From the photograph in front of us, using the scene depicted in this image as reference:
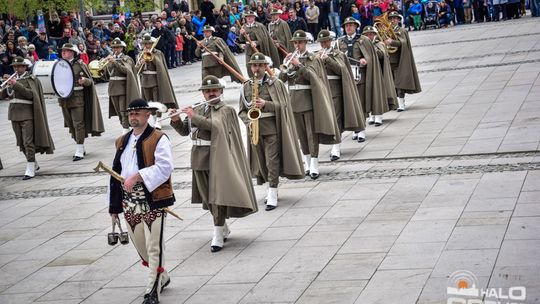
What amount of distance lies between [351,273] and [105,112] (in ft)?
53.5

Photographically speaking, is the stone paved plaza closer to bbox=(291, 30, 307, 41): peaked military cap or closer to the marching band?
the marching band

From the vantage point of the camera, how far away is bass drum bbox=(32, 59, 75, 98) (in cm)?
1914

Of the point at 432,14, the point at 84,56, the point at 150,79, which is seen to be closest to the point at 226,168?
the point at 150,79

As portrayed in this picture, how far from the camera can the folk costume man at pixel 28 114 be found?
1827 cm

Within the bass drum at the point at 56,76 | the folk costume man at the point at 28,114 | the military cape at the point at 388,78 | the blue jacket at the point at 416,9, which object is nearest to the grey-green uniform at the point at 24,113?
the folk costume man at the point at 28,114

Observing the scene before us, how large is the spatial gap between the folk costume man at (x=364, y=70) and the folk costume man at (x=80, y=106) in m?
4.84

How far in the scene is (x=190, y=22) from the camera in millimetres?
37625

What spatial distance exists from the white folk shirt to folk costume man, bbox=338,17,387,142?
8.84 meters

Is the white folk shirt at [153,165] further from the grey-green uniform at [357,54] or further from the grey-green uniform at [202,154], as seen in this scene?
the grey-green uniform at [357,54]

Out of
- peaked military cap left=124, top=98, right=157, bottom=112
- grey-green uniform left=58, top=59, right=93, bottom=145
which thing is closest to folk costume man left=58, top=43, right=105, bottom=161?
grey-green uniform left=58, top=59, right=93, bottom=145

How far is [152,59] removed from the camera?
70.8 ft

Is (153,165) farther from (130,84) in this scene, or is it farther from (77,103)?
(130,84)

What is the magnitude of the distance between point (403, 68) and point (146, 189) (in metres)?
11.8

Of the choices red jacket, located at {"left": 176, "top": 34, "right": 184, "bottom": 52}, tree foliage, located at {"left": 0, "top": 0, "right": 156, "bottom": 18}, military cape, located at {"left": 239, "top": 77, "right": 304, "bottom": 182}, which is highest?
tree foliage, located at {"left": 0, "top": 0, "right": 156, "bottom": 18}
